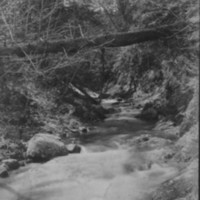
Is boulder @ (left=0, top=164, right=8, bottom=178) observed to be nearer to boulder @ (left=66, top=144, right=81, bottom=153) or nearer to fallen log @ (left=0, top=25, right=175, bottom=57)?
boulder @ (left=66, top=144, right=81, bottom=153)

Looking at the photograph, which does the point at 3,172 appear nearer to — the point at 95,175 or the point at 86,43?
the point at 95,175

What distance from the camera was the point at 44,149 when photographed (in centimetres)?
660

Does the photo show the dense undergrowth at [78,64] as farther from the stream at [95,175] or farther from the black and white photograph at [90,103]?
the stream at [95,175]

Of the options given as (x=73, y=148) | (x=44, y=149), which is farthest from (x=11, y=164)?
(x=73, y=148)

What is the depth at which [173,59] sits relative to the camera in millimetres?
7410

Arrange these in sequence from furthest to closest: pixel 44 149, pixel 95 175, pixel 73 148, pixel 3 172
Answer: pixel 73 148 → pixel 44 149 → pixel 95 175 → pixel 3 172

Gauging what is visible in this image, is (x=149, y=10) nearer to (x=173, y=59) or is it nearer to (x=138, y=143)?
(x=173, y=59)

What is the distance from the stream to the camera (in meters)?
5.12

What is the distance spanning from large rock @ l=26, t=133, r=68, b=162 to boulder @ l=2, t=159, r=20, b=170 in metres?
0.41

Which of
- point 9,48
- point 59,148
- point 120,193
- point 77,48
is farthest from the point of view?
point 59,148

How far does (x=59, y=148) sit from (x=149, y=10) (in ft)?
11.8

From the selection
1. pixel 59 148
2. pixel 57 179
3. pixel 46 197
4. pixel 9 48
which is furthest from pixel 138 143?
pixel 9 48

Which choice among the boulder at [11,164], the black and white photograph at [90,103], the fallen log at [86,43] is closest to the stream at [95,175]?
the black and white photograph at [90,103]

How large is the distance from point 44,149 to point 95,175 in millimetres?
1370
